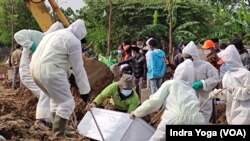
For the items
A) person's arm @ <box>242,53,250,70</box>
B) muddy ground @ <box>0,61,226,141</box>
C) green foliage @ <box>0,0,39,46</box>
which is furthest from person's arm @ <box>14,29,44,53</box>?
green foliage @ <box>0,0,39,46</box>

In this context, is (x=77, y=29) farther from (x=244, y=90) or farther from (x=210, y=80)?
(x=244, y=90)

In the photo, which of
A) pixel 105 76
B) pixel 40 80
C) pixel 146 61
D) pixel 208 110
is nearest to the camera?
pixel 40 80

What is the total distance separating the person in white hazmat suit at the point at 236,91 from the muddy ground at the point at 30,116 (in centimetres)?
131

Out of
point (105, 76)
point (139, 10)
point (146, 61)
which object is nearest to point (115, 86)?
point (146, 61)

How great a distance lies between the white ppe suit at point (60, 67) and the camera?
23.2 feet

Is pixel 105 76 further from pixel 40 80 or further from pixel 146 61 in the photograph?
pixel 40 80

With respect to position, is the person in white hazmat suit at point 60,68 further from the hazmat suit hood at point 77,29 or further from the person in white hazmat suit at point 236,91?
the person in white hazmat suit at point 236,91

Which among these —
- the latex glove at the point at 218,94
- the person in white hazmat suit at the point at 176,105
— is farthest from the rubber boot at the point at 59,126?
the latex glove at the point at 218,94

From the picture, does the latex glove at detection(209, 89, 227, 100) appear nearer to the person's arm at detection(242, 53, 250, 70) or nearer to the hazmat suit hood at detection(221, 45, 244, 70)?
the hazmat suit hood at detection(221, 45, 244, 70)

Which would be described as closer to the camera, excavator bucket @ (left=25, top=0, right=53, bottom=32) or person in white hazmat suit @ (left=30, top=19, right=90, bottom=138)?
person in white hazmat suit @ (left=30, top=19, right=90, bottom=138)

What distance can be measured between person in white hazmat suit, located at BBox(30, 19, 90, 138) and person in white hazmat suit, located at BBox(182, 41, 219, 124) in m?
1.67

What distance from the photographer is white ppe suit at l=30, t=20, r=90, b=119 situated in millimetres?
7066

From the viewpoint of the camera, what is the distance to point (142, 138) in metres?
6.62

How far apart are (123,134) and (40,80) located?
131cm
